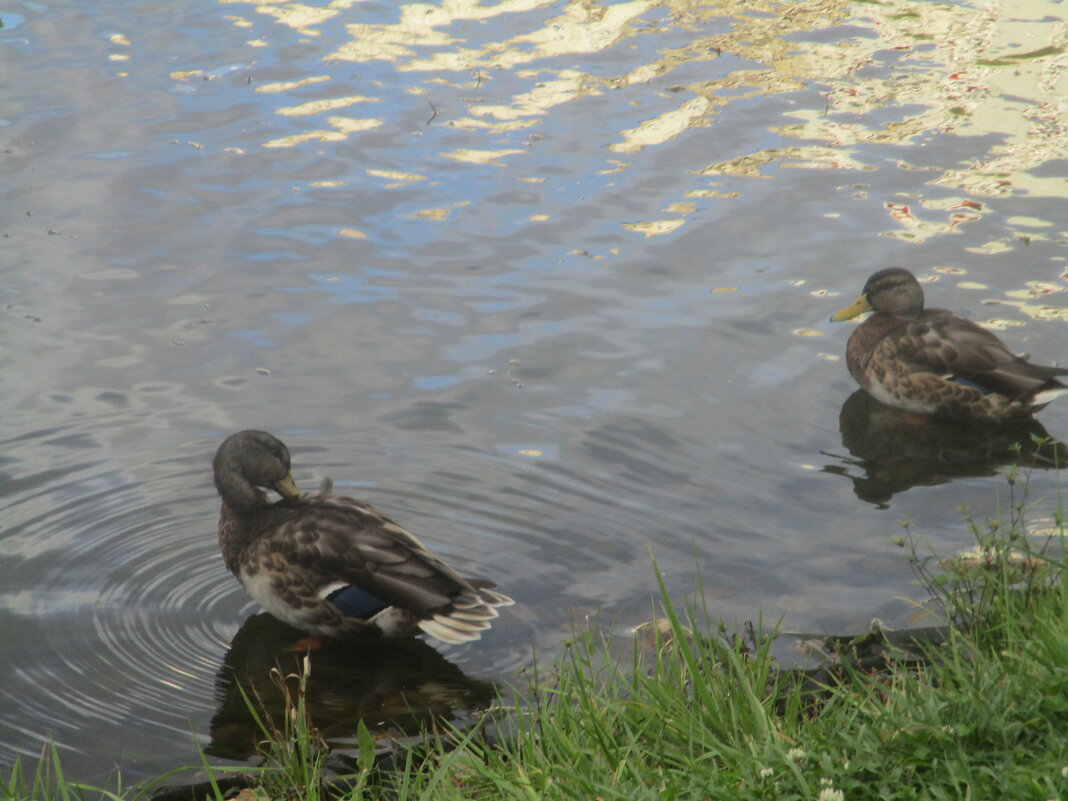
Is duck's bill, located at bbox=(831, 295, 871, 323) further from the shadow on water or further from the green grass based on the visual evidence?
the green grass

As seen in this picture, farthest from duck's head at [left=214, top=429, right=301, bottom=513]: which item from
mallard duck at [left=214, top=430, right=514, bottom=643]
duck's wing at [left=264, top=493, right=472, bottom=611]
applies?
duck's wing at [left=264, top=493, right=472, bottom=611]

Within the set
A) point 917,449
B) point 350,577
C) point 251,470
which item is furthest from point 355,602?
point 917,449

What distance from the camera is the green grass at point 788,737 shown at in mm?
2949

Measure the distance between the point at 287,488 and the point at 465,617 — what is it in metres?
1.10

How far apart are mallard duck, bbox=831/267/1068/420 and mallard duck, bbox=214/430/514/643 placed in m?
3.33

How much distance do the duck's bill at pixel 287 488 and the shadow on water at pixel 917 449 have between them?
278cm

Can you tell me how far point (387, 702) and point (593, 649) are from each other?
135cm

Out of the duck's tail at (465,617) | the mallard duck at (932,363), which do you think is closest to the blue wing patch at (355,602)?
the duck's tail at (465,617)

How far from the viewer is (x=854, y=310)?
8.02 m

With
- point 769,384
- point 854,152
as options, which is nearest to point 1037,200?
point 854,152

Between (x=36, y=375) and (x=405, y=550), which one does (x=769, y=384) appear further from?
(x=36, y=375)

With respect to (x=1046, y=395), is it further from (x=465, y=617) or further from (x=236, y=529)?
(x=236, y=529)

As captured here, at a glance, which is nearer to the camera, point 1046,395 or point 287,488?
point 287,488

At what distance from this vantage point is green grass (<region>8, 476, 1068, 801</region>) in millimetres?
2949
